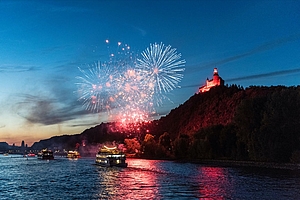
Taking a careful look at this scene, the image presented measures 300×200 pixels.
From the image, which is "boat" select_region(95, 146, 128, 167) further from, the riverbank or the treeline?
the treeline

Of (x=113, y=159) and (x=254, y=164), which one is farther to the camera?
(x=113, y=159)

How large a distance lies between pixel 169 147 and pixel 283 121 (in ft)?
274

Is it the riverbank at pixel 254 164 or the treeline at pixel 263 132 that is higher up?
the treeline at pixel 263 132

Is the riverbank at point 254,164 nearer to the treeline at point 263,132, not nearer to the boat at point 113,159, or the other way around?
the treeline at point 263,132

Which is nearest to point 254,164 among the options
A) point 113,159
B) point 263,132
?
point 263,132

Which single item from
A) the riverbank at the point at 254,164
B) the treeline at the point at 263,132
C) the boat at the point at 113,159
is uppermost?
the treeline at the point at 263,132

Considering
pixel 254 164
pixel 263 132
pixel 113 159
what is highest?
pixel 263 132

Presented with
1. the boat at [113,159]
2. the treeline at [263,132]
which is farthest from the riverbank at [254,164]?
the boat at [113,159]

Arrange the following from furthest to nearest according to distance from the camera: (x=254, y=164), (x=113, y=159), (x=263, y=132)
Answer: (x=113, y=159)
(x=254, y=164)
(x=263, y=132)

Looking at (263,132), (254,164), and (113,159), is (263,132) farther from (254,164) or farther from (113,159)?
(113,159)

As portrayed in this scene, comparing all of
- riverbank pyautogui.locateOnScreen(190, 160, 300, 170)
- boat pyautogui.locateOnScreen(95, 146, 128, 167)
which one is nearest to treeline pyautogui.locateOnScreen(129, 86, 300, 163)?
riverbank pyautogui.locateOnScreen(190, 160, 300, 170)

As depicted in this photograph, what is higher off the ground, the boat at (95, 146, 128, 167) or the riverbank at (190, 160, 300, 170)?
the boat at (95, 146, 128, 167)

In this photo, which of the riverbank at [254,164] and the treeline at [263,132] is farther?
the treeline at [263,132]

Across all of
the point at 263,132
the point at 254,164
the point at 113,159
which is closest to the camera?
the point at 263,132
